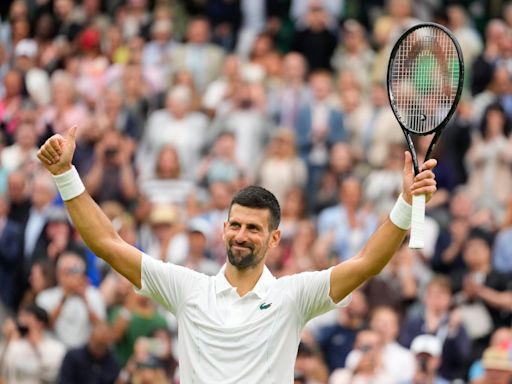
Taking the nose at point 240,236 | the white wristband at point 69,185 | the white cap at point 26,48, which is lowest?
the nose at point 240,236

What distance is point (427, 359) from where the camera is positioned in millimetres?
13094

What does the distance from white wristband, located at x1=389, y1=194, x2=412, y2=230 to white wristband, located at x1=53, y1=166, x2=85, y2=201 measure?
5.09 ft

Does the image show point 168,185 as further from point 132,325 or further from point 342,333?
point 342,333

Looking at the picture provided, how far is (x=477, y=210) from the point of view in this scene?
635 inches

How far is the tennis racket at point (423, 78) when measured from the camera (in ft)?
26.7

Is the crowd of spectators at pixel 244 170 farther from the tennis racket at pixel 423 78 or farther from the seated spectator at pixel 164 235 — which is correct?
the tennis racket at pixel 423 78

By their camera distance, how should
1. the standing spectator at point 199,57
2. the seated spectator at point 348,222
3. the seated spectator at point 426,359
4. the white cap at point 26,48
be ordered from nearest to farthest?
1. the seated spectator at point 426,359
2. the seated spectator at point 348,222
3. the standing spectator at point 199,57
4. the white cap at point 26,48

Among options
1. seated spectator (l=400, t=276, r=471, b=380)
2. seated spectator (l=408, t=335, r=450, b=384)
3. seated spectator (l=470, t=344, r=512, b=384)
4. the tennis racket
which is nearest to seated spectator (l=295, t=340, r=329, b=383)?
seated spectator (l=408, t=335, r=450, b=384)

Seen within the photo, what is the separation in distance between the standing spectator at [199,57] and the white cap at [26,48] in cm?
181

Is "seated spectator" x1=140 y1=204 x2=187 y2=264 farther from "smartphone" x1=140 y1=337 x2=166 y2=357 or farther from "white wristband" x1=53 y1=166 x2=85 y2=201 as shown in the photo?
"white wristband" x1=53 y1=166 x2=85 y2=201

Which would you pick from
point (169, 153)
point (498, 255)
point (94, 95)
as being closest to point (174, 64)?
point (94, 95)

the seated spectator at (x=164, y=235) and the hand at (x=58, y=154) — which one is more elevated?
the hand at (x=58, y=154)

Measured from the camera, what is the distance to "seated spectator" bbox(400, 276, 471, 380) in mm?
13664

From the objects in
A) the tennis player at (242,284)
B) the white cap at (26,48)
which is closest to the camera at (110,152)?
the white cap at (26,48)
